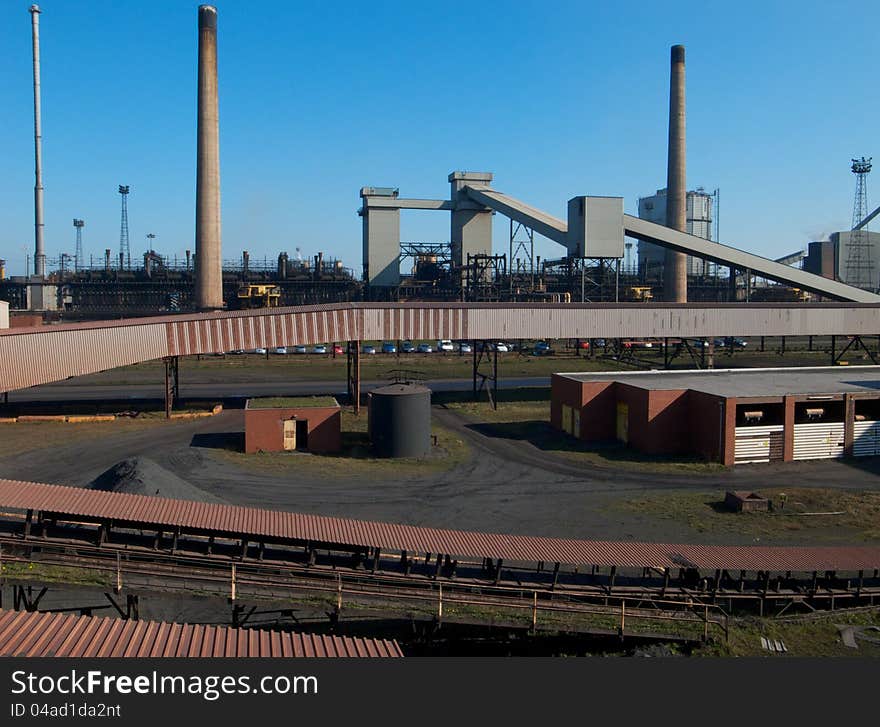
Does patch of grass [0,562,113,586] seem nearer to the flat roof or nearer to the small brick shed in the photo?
the small brick shed

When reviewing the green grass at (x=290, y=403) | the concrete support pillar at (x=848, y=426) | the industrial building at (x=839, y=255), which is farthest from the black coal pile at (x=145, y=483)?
the industrial building at (x=839, y=255)

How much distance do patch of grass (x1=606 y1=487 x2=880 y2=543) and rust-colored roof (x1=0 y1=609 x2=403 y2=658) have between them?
14.5 metres

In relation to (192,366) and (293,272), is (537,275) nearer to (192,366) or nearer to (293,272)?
(293,272)

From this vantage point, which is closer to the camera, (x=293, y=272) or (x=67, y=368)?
(x=67, y=368)

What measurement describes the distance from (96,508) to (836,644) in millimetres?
13506

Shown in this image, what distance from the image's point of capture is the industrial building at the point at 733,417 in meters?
28.8

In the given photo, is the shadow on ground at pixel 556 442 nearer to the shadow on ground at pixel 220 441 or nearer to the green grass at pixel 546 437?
the green grass at pixel 546 437

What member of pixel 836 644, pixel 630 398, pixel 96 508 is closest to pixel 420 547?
pixel 96 508

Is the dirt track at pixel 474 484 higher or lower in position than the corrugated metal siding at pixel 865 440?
lower

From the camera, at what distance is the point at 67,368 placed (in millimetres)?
30906

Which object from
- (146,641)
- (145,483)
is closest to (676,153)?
(145,483)

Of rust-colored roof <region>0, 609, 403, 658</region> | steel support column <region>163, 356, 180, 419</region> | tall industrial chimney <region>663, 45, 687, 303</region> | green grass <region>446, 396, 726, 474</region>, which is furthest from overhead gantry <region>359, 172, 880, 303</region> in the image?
rust-colored roof <region>0, 609, 403, 658</region>

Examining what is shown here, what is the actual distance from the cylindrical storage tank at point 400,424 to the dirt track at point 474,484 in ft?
7.97

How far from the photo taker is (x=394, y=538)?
14406 mm
